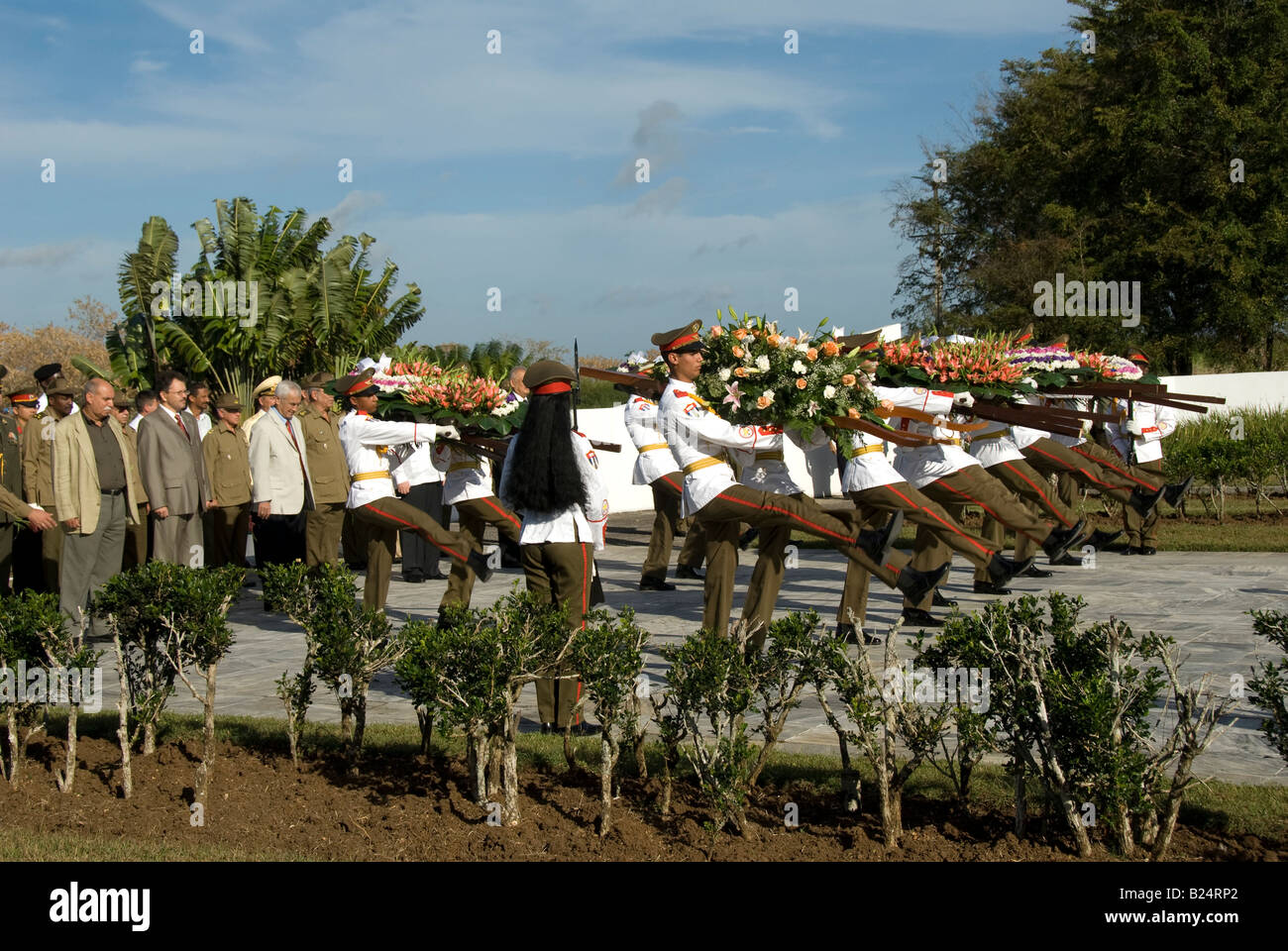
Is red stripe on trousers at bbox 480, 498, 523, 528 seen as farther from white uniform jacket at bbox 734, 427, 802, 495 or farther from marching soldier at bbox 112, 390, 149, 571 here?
marching soldier at bbox 112, 390, 149, 571

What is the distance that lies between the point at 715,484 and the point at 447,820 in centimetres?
331

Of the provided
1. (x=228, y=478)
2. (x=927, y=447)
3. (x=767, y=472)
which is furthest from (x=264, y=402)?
(x=927, y=447)

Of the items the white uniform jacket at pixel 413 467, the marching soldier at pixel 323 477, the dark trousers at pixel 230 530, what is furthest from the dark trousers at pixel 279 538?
the white uniform jacket at pixel 413 467

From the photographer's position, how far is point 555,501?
6812 millimetres

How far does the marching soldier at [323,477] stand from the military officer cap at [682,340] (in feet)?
15.2

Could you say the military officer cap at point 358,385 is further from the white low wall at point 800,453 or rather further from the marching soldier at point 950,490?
the white low wall at point 800,453

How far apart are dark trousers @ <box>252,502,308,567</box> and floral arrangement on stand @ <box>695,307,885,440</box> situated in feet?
22.5

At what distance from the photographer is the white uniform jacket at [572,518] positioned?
22.8 feet

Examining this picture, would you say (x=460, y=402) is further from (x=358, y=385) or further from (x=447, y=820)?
(x=447, y=820)

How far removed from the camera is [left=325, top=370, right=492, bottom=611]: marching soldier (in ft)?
30.7

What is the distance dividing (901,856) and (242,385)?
83.5ft

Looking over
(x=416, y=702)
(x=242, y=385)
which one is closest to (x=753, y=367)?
(x=416, y=702)

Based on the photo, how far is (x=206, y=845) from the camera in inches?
197

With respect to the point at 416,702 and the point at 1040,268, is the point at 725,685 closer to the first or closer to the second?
the point at 416,702
